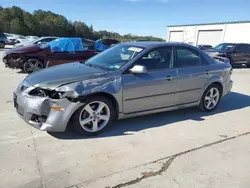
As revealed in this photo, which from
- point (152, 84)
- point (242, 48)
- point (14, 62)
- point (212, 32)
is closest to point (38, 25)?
point (212, 32)

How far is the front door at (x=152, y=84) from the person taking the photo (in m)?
4.07

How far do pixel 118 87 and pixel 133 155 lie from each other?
3.74ft

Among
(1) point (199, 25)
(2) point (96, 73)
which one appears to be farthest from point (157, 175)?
(1) point (199, 25)

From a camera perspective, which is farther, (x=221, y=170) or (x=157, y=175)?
(x=221, y=170)

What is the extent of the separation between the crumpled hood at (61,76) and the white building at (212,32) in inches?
1132

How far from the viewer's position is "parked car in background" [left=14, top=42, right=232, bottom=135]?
3.52 meters

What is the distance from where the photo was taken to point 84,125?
150 inches

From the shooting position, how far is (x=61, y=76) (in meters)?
3.77

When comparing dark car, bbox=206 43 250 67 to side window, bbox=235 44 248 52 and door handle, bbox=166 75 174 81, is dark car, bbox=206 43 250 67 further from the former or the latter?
door handle, bbox=166 75 174 81

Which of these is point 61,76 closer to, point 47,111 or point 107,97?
point 47,111

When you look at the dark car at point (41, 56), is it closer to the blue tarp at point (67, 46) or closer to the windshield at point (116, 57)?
the blue tarp at point (67, 46)

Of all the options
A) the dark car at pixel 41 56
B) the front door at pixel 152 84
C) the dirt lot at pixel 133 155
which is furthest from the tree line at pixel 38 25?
the dirt lot at pixel 133 155

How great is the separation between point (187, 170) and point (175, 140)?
2.90 ft

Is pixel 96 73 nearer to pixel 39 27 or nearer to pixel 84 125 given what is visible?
pixel 84 125
